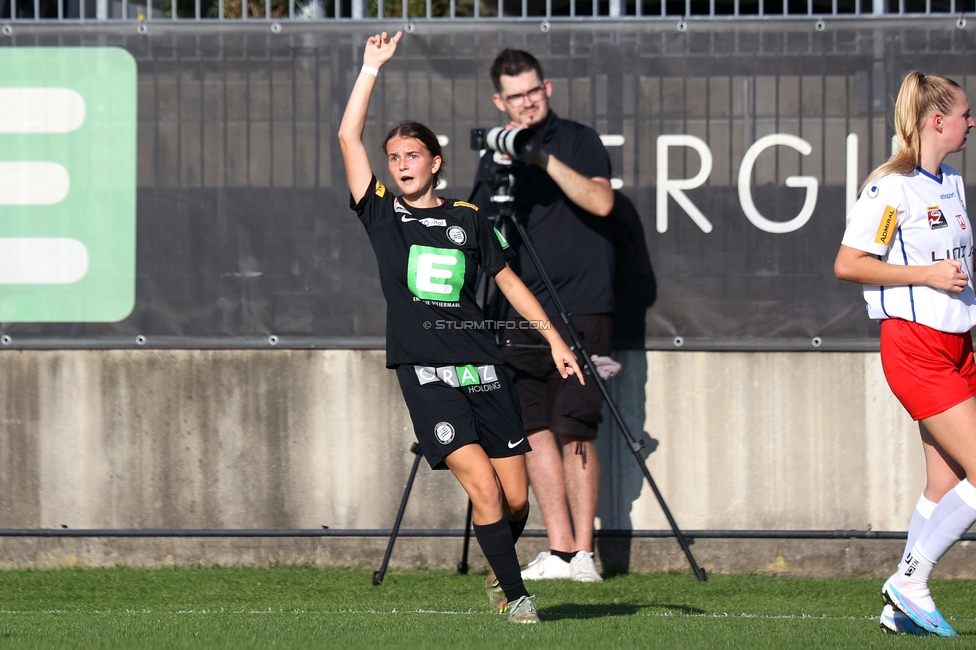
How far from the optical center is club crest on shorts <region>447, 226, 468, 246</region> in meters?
4.40

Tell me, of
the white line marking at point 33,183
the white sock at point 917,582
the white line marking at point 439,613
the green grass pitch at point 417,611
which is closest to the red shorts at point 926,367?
the white sock at point 917,582

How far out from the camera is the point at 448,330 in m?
4.29

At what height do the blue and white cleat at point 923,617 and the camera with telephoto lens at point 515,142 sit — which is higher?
the camera with telephoto lens at point 515,142

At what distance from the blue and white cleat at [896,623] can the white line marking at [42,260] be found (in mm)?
4005

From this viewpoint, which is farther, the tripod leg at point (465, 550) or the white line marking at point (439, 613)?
the tripod leg at point (465, 550)

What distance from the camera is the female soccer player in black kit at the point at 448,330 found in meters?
4.20

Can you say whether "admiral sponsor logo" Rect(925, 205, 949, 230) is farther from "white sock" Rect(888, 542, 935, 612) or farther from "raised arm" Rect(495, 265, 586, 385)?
"raised arm" Rect(495, 265, 586, 385)

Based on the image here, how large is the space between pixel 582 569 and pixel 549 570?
0.15m

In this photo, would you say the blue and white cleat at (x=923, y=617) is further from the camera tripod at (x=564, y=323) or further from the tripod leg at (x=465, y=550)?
the tripod leg at (x=465, y=550)

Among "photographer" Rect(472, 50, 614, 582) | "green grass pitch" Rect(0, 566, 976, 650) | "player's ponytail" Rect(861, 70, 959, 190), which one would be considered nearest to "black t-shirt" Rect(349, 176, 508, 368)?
"green grass pitch" Rect(0, 566, 976, 650)

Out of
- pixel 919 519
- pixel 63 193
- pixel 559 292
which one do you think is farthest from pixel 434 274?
pixel 63 193

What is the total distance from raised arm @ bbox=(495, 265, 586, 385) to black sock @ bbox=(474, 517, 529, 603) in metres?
0.58

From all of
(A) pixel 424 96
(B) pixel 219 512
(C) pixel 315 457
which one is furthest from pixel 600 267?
(B) pixel 219 512

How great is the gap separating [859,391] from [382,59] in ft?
9.58
